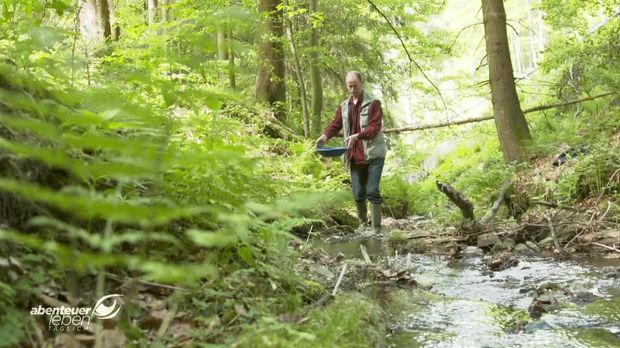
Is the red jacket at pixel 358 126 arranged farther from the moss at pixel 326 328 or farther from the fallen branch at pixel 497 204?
the moss at pixel 326 328

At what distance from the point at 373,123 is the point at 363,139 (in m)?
0.26

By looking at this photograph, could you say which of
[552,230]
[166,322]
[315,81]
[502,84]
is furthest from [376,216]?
[315,81]

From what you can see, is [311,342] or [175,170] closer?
[311,342]

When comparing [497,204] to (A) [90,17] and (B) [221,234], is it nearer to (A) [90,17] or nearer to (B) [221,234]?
(B) [221,234]

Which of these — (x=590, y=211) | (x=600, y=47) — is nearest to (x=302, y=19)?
(x=600, y=47)

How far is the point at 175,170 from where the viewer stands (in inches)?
117

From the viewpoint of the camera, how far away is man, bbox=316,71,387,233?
7527 mm

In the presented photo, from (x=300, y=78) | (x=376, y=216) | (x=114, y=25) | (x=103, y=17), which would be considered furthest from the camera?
(x=114, y=25)

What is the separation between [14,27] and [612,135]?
9.15 metres

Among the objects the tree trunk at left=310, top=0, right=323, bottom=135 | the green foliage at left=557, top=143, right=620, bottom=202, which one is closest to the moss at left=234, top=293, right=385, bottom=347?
the green foliage at left=557, top=143, right=620, bottom=202

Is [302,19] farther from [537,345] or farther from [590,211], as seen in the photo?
[537,345]

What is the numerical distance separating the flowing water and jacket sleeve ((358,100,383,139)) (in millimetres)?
2252

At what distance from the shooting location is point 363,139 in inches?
298

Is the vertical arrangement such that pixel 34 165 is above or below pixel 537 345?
above
